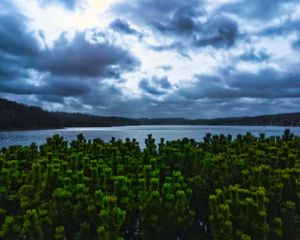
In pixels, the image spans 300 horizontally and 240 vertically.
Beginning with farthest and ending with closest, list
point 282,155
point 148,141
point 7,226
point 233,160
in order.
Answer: point 148,141, point 282,155, point 233,160, point 7,226

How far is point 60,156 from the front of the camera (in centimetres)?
1052

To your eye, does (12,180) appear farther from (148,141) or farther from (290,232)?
(290,232)

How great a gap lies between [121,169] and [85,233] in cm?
191

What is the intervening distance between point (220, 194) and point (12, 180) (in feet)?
14.8

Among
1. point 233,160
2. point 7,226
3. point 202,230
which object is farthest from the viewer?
point 233,160

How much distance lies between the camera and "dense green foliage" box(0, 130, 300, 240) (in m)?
6.88

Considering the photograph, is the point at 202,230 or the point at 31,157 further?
the point at 31,157

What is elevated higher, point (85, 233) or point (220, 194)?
point (220, 194)

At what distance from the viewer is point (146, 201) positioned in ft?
23.4

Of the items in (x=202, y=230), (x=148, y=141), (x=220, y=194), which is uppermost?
(x=148, y=141)

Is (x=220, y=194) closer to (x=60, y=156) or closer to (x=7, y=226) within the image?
(x=7, y=226)

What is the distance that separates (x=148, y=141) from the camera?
485 inches

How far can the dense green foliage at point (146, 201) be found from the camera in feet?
22.6

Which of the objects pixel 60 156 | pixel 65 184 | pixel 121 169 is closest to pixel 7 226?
pixel 65 184
